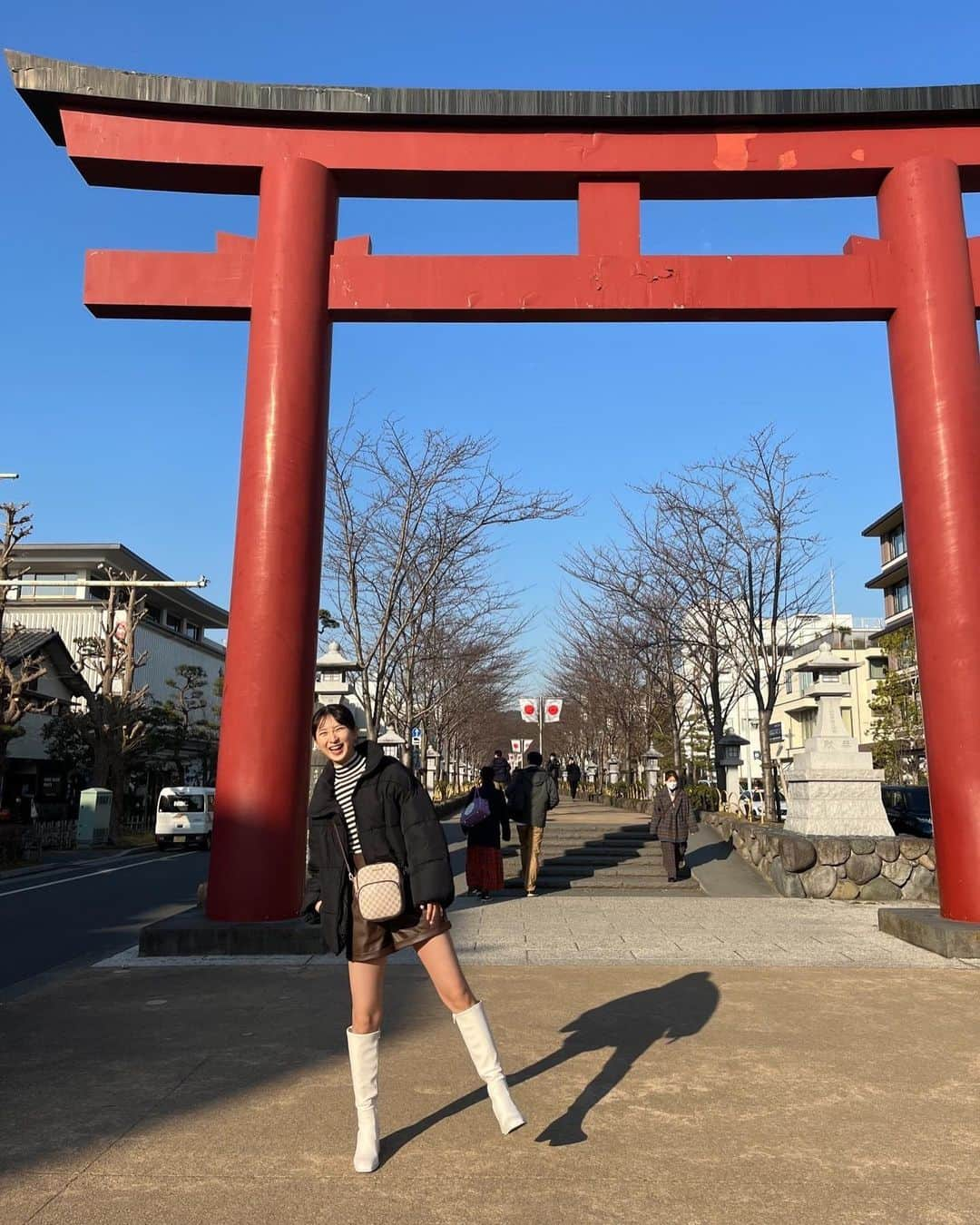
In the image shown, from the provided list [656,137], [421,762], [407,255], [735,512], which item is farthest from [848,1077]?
[421,762]

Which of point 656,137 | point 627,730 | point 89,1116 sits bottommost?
point 89,1116

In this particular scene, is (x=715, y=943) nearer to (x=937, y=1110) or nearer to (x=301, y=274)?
(x=937, y=1110)

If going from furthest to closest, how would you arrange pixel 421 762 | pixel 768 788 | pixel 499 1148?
pixel 421 762
pixel 768 788
pixel 499 1148

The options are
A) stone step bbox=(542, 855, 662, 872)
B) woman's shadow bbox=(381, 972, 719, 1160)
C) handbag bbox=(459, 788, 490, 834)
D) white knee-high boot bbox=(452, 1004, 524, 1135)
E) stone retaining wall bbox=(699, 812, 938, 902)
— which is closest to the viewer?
white knee-high boot bbox=(452, 1004, 524, 1135)

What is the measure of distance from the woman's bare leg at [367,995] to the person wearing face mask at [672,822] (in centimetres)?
969

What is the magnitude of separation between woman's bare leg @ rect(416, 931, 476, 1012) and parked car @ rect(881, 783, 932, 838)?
19713mm

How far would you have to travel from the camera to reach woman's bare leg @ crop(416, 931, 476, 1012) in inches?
140

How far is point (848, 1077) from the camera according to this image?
442 cm

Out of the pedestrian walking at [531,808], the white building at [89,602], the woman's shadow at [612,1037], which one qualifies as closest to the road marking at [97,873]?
the pedestrian walking at [531,808]

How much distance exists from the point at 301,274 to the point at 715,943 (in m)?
7.10

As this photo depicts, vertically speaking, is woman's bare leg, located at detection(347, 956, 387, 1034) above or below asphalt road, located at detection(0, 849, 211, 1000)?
above

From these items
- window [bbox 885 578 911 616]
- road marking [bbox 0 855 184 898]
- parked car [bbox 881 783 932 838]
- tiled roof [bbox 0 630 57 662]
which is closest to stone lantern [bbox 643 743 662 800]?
parked car [bbox 881 783 932 838]

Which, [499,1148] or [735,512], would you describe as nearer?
[499,1148]

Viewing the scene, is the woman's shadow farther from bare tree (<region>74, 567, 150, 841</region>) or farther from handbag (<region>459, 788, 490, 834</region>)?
bare tree (<region>74, 567, 150, 841</region>)
